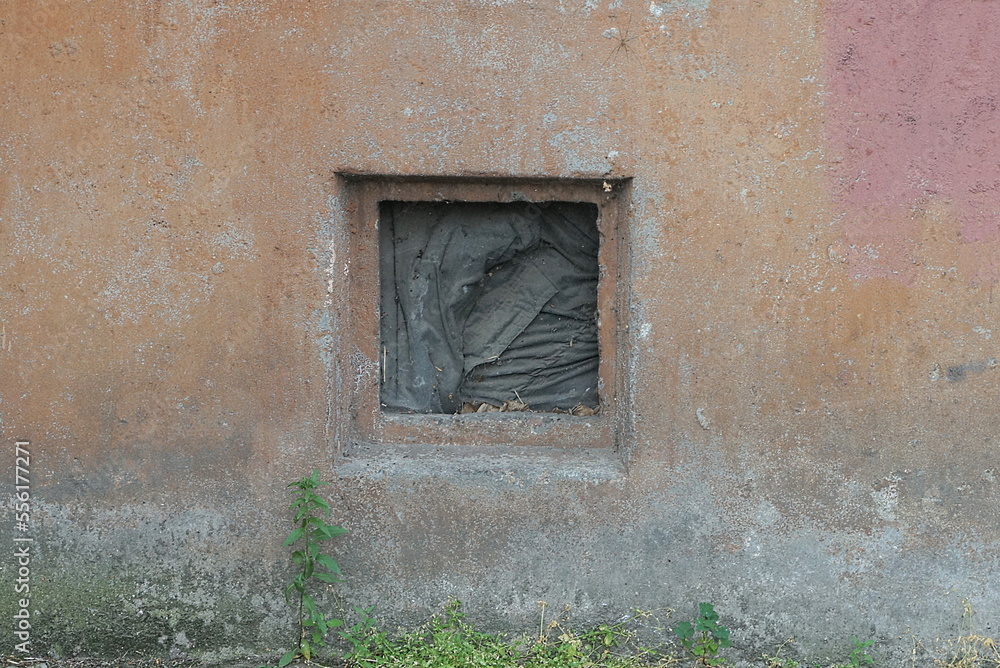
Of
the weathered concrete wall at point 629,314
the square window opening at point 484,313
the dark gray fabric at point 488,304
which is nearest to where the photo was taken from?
the weathered concrete wall at point 629,314

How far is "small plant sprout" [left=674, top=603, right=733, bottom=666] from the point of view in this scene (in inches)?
95.9

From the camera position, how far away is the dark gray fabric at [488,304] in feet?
8.83

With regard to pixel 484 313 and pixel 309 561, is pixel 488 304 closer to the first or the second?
pixel 484 313

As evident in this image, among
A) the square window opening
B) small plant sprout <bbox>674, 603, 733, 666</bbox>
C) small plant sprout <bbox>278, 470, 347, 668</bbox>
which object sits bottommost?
small plant sprout <bbox>674, 603, 733, 666</bbox>

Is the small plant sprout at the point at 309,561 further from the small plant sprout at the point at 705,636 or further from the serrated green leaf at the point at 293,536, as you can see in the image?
the small plant sprout at the point at 705,636

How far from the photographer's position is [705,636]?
2471mm

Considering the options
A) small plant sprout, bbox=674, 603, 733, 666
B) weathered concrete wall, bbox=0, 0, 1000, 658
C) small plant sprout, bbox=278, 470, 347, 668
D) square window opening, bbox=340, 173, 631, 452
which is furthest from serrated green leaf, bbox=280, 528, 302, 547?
small plant sprout, bbox=674, 603, 733, 666

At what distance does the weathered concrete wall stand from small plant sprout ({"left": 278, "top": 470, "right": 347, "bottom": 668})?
0.06m

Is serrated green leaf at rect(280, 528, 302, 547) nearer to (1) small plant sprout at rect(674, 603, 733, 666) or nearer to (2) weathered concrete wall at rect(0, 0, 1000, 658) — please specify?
(2) weathered concrete wall at rect(0, 0, 1000, 658)

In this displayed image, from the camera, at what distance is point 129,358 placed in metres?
2.46

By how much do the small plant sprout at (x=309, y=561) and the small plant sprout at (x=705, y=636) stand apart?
A: 1.11m

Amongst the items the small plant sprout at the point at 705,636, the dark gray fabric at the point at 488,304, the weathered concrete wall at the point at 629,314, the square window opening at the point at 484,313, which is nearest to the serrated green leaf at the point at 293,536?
the weathered concrete wall at the point at 629,314

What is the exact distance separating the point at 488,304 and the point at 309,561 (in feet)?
3.48

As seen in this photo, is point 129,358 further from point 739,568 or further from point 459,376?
point 739,568
